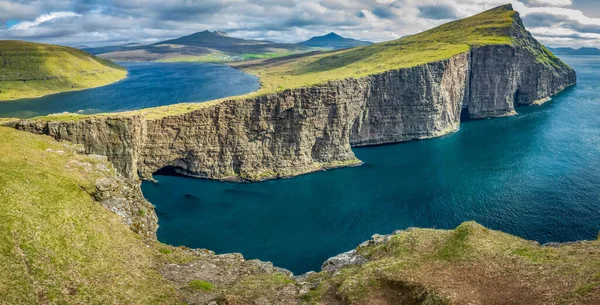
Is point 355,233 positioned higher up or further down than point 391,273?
further down

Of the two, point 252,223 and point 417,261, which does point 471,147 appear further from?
point 417,261

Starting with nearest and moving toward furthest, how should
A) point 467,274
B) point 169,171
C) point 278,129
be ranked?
point 467,274 < point 169,171 < point 278,129

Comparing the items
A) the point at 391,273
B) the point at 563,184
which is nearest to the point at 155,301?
the point at 391,273

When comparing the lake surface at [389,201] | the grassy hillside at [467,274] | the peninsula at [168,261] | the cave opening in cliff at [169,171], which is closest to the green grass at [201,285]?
the peninsula at [168,261]

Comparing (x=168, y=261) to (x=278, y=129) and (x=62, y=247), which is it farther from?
(x=278, y=129)

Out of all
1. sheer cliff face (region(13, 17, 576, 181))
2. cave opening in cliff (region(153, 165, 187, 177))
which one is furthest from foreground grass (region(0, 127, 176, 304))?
cave opening in cliff (region(153, 165, 187, 177))

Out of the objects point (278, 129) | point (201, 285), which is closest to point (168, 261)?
point (201, 285)
